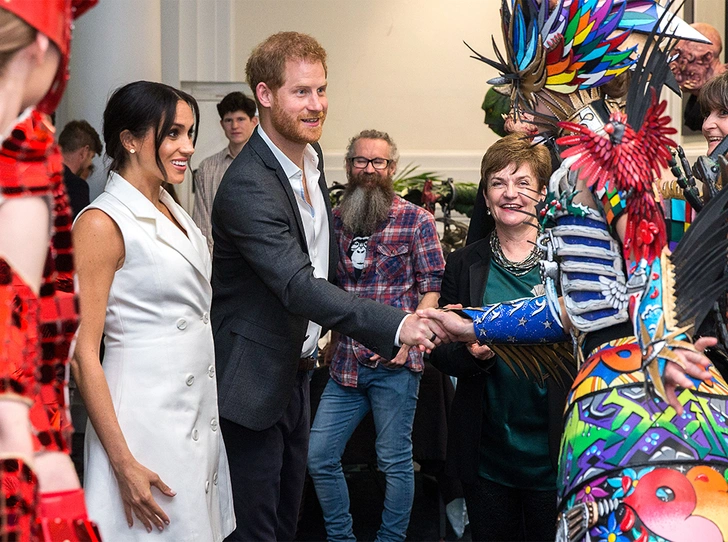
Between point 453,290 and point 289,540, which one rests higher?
point 453,290

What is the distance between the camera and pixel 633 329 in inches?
80.1

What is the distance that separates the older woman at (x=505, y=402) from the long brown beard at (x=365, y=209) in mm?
880

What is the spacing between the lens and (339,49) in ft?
26.2

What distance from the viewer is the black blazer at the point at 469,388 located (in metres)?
3.17

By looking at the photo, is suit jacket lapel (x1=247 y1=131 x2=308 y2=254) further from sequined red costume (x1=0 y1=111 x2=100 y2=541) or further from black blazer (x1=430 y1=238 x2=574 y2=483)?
sequined red costume (x1=0 y1=111 x2=100 y2=541)

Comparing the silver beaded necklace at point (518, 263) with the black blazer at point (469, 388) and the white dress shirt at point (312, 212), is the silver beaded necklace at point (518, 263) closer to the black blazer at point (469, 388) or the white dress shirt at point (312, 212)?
the black blazer at point (469, 388)

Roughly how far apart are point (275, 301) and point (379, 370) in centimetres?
123

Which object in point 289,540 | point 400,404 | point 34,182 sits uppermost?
point 34,182

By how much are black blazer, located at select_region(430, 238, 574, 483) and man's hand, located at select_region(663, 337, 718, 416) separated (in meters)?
1.32

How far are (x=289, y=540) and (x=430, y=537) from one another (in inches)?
53.9

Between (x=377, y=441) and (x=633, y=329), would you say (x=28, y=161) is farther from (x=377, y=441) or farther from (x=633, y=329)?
(x=377, y=441)

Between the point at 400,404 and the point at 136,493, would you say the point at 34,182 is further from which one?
the point at 400,404

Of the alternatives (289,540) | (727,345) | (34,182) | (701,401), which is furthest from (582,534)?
(289,540)

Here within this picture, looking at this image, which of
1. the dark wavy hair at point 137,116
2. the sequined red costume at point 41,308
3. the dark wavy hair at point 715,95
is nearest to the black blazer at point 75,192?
the dark wavy hair at point 137,116
